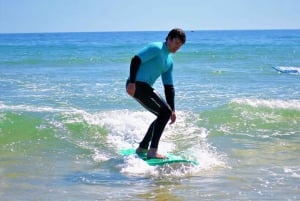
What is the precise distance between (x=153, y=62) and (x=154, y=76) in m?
0.21

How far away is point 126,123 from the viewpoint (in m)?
9.55

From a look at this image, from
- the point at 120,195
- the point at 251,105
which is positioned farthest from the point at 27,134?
the point at 251,105

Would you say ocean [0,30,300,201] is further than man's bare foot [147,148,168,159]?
No

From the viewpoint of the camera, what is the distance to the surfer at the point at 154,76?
597cm

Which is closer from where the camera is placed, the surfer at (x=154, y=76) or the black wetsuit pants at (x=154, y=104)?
the surfer at (x=154, y=76)

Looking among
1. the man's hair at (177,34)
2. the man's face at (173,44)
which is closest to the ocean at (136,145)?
the man's face at (173,44)

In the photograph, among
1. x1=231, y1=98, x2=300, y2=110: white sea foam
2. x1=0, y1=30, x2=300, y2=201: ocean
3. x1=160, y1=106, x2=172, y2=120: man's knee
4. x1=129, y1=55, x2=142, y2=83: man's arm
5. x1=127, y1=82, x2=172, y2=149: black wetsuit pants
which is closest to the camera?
x1=0, y1=30, x2=300, y2=201: ocean

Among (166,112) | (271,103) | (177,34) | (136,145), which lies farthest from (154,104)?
(271,103)

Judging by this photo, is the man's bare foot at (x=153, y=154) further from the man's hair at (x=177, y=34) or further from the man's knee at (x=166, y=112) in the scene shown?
the man's hair at (x=177, y=34)

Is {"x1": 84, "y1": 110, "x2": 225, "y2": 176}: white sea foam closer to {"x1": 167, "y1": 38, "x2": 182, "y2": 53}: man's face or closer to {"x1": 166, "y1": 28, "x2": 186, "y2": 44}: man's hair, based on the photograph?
{"x1": 167, "y1": 38, "x2": 182, "y2": 53}: man's face

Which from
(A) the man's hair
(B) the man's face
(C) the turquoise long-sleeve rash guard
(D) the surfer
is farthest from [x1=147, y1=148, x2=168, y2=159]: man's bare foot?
(A) the man's hair

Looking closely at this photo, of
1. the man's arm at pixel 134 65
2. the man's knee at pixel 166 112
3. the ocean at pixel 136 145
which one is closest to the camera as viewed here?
the ocean at pixel 136 145

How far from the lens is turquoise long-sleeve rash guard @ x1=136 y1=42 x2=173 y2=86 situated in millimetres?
5961

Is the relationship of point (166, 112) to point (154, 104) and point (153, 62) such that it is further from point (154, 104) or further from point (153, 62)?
point (153, 62)
